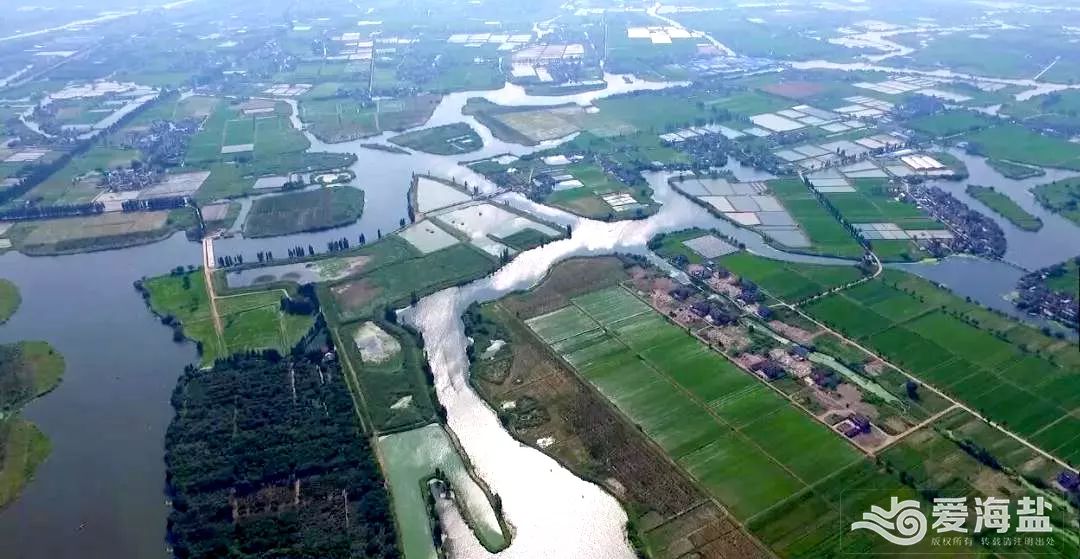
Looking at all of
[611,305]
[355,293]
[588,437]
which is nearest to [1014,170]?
[611,305]

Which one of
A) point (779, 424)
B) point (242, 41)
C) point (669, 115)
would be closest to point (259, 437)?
point (779, 424)

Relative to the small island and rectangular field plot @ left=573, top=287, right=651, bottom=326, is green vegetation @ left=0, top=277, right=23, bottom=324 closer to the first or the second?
the small island

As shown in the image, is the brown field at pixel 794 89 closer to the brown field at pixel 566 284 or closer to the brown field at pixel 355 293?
the brown field at pixel 566 284

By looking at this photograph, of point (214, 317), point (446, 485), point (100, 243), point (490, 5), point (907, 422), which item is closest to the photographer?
point (446, 485)

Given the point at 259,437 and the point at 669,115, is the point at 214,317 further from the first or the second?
the point at 669,115

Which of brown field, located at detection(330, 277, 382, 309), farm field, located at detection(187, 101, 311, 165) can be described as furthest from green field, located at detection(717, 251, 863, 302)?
farm field, located at detection(187, 101, 311, 165)

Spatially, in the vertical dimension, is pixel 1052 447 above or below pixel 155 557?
above

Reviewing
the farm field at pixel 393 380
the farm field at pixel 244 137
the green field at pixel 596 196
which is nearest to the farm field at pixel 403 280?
the farm field at pixel 393 380

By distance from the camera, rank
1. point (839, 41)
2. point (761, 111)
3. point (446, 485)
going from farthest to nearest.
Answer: point (839, 41) → point (761, 111) → point (446, 485)
